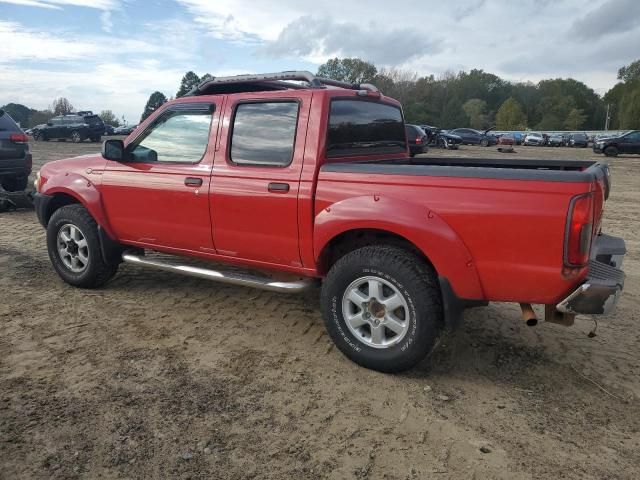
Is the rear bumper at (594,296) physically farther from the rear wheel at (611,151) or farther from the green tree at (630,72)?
the green tree at (630,72)

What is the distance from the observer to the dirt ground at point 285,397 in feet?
8.91

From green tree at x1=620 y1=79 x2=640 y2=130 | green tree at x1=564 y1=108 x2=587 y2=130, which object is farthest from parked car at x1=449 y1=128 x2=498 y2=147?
green tree at x1=564 y1=108 x2=587 y2=130

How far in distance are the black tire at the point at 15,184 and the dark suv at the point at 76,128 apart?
23.2m

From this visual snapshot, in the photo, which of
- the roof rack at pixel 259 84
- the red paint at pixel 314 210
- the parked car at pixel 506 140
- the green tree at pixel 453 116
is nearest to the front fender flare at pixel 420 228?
the red paint at pixel 314 210

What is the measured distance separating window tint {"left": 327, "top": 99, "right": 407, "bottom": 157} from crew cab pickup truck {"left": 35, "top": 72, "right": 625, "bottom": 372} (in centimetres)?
2

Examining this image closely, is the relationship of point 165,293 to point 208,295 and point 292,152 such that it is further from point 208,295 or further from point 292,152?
point 292,152

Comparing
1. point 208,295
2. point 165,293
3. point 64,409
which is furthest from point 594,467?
point 165,293

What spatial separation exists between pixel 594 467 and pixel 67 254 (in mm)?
4701

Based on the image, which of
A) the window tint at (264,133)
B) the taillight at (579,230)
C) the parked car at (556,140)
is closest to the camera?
the taillight at (579,230)

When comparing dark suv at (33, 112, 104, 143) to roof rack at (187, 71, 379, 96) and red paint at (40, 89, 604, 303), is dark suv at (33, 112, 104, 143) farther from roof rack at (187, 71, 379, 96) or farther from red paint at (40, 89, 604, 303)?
Answer: roof rack at (187, 71, 379, 96)

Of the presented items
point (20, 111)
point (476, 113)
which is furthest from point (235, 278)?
point (20, 111)

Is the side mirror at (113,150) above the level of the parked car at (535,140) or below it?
above

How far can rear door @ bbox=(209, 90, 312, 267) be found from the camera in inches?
152

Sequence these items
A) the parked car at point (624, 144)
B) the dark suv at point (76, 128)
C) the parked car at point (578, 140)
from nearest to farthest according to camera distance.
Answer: the parked car at point (624, 144)
the dark suv at point (76, 128)
the parked car at point (578, 140)
